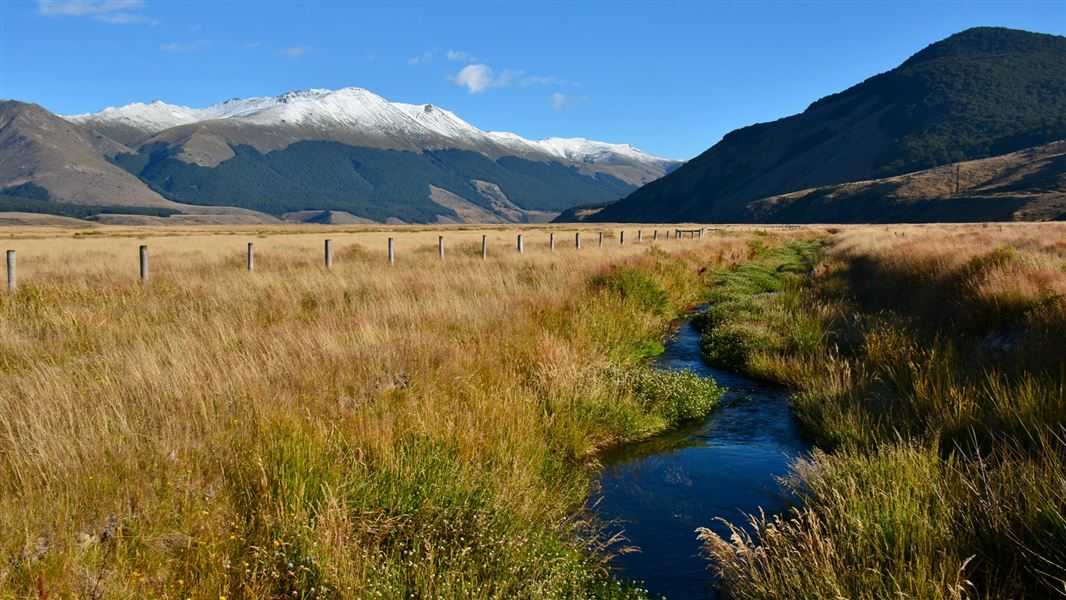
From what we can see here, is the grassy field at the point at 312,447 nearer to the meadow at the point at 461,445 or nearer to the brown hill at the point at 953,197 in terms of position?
the meadow at the point at 461,445

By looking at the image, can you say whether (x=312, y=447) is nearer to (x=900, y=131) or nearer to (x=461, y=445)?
(x=461, y=445)

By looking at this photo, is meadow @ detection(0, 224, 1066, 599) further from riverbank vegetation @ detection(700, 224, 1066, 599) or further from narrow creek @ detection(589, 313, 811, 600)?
narrow creek @ detection(589, 313, 811, 600)

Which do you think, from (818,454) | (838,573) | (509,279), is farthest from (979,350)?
(509,279)

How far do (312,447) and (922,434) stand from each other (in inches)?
216

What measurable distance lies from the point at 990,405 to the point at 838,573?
→ 3.58m

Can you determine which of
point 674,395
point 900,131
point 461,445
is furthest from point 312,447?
point 900,131

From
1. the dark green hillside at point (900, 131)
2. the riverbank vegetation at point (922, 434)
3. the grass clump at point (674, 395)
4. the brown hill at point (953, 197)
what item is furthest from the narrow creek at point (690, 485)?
the dark green hillside at point (900, 131)

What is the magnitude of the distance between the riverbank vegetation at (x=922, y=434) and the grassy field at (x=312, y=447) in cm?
135

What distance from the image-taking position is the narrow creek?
5.05 meters

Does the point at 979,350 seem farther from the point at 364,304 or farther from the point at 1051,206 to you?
the point at 1051,206

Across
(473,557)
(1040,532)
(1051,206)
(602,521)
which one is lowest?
(602,521)

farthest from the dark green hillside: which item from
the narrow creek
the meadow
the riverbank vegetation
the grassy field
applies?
the grassy field

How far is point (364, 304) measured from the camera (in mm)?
11172

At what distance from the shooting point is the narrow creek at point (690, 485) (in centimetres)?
505
